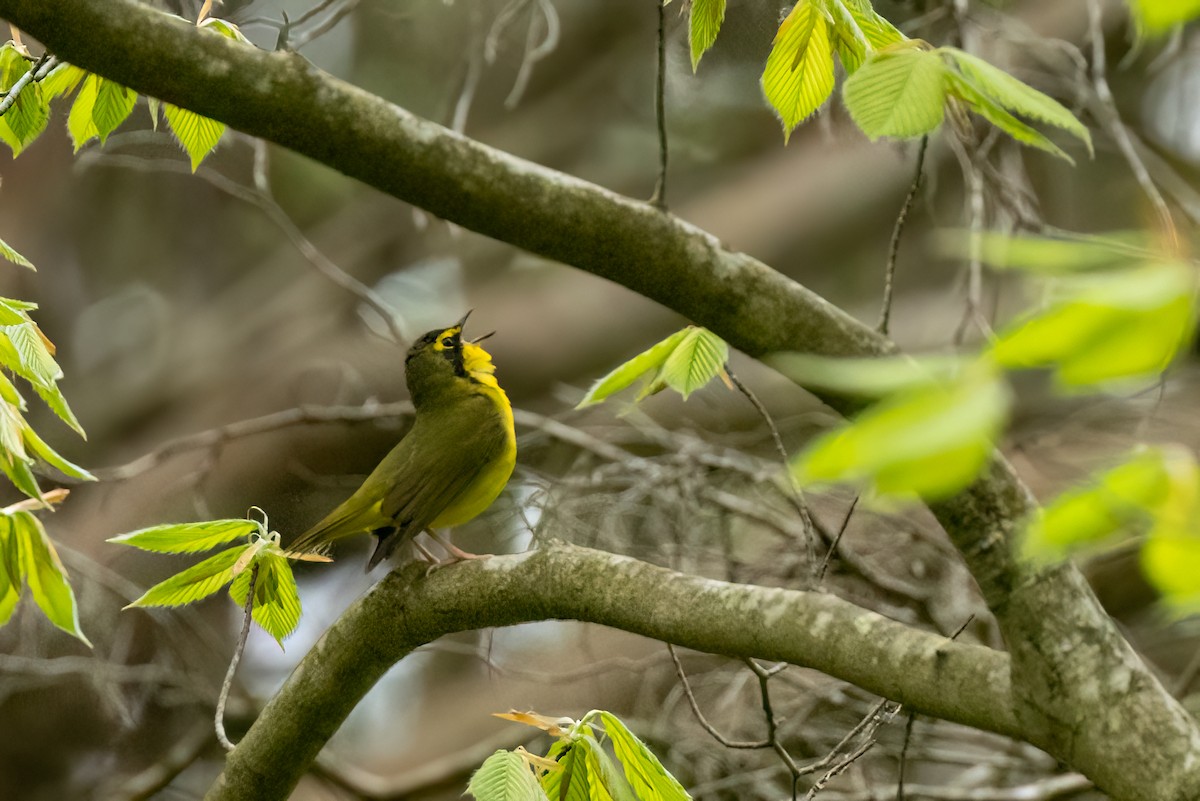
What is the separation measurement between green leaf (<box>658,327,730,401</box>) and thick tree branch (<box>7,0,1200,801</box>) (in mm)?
342

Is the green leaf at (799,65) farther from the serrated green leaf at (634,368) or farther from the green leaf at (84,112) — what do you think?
the green leaf at (84,112)

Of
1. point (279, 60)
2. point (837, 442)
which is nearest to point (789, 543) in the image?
point (279, 60)

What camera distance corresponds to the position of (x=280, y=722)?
90.4 inches

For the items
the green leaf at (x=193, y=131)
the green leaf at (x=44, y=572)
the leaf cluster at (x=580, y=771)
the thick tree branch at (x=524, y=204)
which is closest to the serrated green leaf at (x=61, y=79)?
the green leaf at (x=193, y=131)

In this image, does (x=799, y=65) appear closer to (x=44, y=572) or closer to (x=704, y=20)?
(x=704, y=20)

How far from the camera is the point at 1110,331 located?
490 millimetres

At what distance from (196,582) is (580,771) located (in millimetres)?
823

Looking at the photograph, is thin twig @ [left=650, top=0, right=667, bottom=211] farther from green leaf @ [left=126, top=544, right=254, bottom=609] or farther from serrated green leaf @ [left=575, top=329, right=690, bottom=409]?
green leaf @ [left=126, top=544, right=254, bottom=609]

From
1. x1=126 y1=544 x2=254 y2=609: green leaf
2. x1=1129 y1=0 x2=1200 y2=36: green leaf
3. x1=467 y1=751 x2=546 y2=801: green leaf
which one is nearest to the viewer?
x1=1129 y1=0 x2=1200 y2=36: green leaf

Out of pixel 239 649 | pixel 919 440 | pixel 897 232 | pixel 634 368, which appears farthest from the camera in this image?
pixel 634 368

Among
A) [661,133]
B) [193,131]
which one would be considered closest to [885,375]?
[661,133]

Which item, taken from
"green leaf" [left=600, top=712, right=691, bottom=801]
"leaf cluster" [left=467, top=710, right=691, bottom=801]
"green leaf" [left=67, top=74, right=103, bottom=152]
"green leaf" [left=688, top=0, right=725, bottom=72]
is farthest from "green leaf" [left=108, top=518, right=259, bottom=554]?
"green leaf" [left=688, top=0, right=725, bottom=72]

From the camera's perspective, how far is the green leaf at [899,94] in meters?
1.30

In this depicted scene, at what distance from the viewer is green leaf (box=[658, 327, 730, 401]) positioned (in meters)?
2.02
